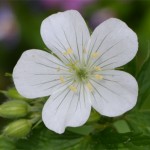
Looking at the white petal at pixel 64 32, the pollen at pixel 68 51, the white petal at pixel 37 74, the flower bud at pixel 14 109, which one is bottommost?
the flower bud at pixel 14 109

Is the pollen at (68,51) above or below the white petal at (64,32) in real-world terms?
below

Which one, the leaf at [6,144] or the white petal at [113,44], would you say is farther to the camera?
the leaf at [6,144]

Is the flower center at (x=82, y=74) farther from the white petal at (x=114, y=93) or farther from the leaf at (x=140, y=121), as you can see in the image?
the leaf at (x=140, y=121)

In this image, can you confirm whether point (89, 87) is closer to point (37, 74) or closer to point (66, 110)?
point (66, 110)

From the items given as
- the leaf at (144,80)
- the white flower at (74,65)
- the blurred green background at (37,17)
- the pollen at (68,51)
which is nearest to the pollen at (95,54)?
the white flower at (74,65)

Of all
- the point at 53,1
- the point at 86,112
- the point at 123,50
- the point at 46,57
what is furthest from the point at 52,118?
the point at 53,1

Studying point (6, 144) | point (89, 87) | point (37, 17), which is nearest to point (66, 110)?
point (89, 87)

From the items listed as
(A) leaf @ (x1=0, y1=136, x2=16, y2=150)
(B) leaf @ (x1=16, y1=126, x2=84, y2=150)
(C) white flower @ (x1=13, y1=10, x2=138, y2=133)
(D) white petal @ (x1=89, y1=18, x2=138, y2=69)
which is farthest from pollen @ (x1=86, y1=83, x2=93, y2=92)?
(A) leaf @ (x1=0, y1=136, x2=16, y2=150)
